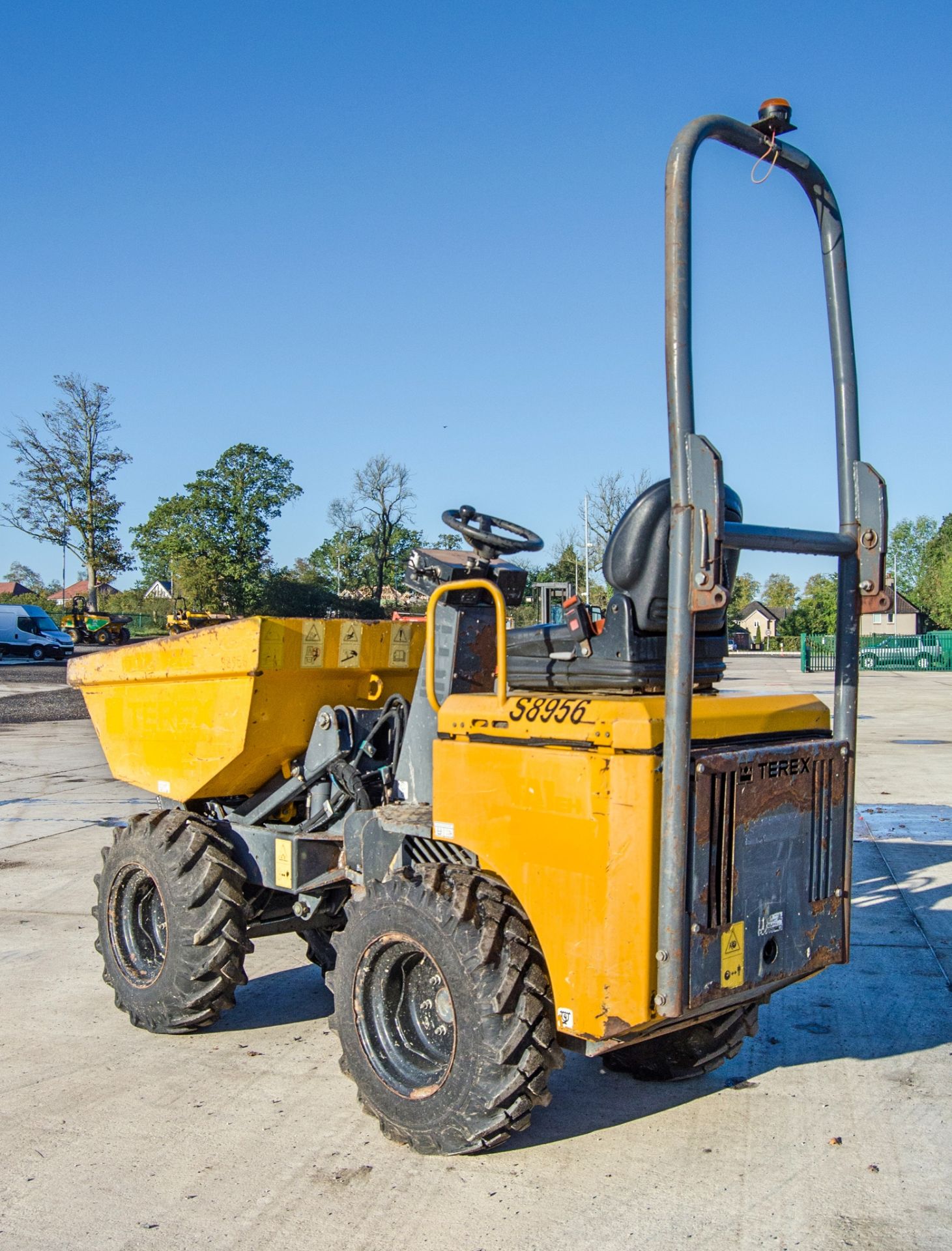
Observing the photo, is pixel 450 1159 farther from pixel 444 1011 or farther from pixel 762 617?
pixel 762 617

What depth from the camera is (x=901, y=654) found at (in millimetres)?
46344

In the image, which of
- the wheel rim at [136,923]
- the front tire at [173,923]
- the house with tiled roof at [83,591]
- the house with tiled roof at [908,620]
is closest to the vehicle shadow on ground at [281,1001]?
the front tire at [173,923]

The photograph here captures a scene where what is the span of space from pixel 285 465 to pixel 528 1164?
55259 mm

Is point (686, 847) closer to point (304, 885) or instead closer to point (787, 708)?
point (787, 708)

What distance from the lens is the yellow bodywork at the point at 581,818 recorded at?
317 centimetres

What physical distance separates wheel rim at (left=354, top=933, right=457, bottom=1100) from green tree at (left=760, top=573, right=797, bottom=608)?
128774mm

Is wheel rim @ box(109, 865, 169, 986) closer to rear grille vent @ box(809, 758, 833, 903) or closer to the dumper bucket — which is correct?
the dumper bucket

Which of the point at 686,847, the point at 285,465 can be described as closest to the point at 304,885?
the point at 686,847

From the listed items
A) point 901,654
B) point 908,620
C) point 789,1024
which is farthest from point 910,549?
point 789,1024

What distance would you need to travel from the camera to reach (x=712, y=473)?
3.03 meters

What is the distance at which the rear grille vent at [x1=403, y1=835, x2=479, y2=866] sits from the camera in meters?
3.98

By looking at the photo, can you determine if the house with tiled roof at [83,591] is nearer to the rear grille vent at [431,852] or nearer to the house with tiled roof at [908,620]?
the rear grille vent at [431,852]

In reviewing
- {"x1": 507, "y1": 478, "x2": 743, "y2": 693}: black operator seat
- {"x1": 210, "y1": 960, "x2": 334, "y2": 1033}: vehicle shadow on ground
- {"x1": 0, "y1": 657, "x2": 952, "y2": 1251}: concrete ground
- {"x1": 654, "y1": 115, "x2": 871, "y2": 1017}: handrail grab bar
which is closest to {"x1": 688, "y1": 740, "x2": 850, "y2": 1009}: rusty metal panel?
{"x1": 654, "y1": 115, "x2": 871, "y2": 1017}: handrail grab bar

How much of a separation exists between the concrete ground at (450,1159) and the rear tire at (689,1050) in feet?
0.27
